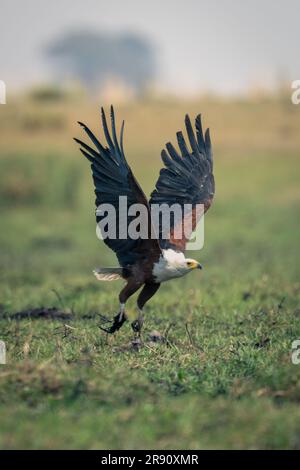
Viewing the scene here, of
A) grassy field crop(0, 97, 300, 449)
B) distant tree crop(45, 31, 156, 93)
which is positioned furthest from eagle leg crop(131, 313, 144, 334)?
distant tree crop(45, 31, 156, 93)

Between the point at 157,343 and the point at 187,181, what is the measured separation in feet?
5.67

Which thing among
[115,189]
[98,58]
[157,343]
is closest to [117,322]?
[157,343]

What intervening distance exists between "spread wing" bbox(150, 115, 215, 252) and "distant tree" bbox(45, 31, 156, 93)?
80581 mm

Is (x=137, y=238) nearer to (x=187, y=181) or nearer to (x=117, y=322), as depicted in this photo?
(x=117, y=322)

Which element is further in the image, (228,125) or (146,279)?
(228,125)

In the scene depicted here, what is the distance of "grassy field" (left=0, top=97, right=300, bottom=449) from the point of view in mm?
4059

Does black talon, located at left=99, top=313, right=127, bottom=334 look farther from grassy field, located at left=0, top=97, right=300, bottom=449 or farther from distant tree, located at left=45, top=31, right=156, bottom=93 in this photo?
distant tree, located at left=45, top=31, right=156, bottom=93

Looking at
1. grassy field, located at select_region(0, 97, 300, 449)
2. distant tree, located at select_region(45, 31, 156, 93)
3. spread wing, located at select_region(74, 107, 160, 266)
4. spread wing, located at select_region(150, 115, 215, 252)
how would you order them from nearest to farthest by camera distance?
grassy field, located at select_region(0, 97, 300, 449), spread wing, located at select_region(74, 107, 160, 266), spread wing, located at select_region(150, 115, 215, 252), distant tree, located at select_region(45, 31, 156, 93)

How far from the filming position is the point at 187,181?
6.96 meters
